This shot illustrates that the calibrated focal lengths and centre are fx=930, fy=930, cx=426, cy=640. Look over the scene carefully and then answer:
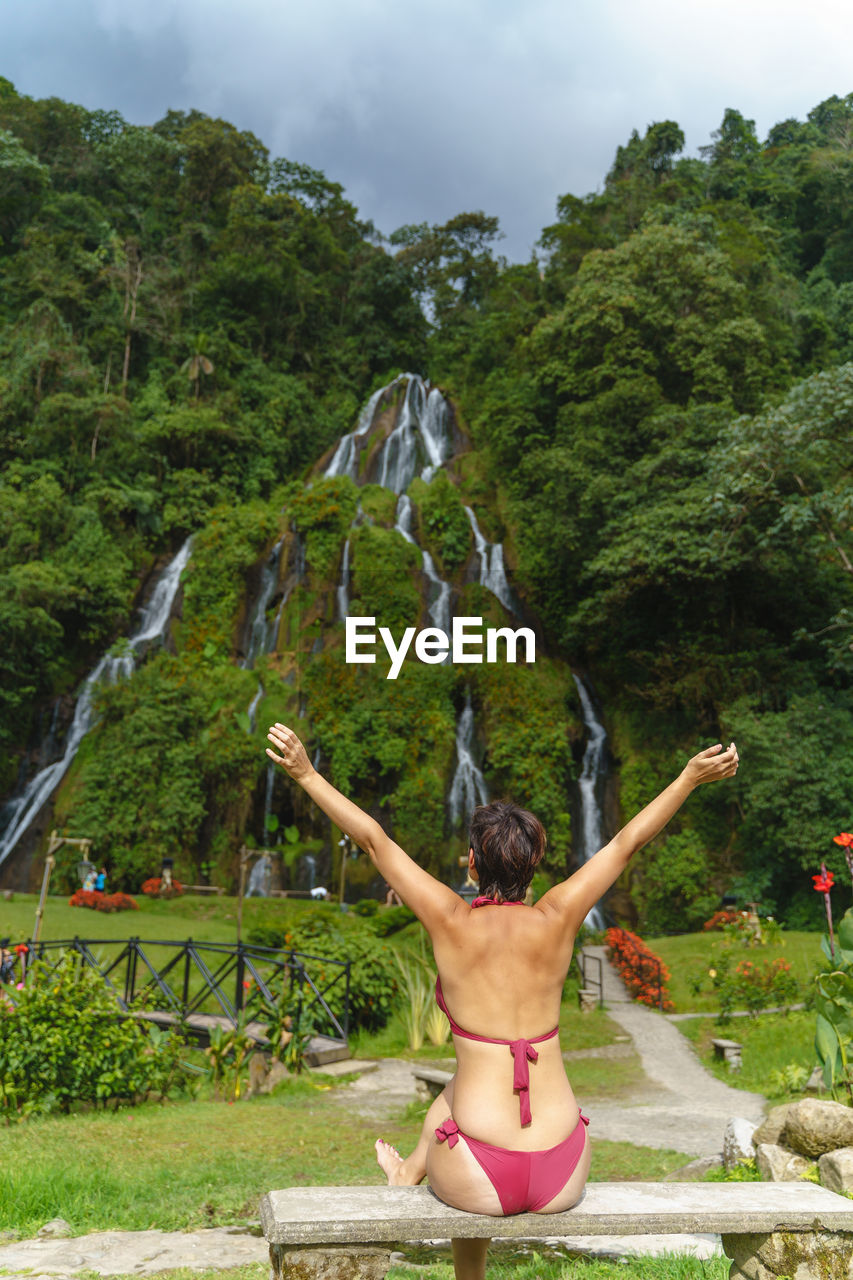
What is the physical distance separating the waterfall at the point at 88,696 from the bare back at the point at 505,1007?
70.0 feet

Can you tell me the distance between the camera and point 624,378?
892 inches

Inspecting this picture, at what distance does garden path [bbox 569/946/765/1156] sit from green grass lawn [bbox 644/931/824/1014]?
60.3 inches

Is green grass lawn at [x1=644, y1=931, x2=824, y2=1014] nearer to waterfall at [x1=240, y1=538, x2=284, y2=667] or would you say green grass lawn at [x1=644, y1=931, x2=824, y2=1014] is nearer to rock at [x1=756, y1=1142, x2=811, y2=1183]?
rock at [x1=756, y1=1142, x2=811, y2=1183]

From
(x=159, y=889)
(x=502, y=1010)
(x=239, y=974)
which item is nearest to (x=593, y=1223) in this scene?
(x=502, y=1010)

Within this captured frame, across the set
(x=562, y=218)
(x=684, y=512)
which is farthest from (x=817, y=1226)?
(x=562, y=218)

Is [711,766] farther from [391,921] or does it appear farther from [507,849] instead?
[391,921]

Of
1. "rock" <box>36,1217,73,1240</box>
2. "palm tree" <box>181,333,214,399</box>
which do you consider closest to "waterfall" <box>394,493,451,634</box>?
"palm tree" <box>181,333,214,399</box>

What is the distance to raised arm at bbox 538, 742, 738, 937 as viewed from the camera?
2.47 metres

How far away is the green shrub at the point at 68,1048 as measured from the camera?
21.0ft

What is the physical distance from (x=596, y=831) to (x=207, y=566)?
12519 mm

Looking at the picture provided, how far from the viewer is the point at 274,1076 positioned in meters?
8.44

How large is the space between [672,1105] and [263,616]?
18636 mm

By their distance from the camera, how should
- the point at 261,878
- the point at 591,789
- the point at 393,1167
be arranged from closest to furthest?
the point at 393,1167
the point at 261,878
the point at 591,789

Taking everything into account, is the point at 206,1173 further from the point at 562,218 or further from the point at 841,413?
the point at 562,218
